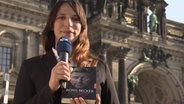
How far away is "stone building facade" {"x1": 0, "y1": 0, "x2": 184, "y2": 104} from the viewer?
21109 mm

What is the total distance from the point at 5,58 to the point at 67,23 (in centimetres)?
1865

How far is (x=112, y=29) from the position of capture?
24.7 m

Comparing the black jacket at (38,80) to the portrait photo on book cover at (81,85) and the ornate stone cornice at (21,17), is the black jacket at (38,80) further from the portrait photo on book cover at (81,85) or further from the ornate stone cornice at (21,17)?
the ornate stone cornice at (21,17)

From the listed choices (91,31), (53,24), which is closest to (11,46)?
(91,31)

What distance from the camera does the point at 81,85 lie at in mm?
2176

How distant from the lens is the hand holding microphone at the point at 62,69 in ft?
6.88

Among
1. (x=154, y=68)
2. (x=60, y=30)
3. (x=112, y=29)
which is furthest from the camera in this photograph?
(x=154, y=68)

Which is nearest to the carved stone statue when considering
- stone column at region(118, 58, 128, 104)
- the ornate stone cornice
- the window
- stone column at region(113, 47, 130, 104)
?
stone column at region(113, 47, 130, 104)

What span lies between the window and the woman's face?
59.9 ft

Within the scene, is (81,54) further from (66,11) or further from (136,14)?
(136,14)

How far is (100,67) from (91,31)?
74.1 ft

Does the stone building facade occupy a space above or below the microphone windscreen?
above

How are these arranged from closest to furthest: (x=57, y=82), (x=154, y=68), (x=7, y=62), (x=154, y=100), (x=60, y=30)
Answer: (x=57, y=82) → (x=60, y=30) → (x=7, y=62) → (x=154, y=68) → (x=154, y=100)

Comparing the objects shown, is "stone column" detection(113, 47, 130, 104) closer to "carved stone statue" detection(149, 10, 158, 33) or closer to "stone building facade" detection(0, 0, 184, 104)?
"stone building facade" detection(0, 0, 184, 104)
